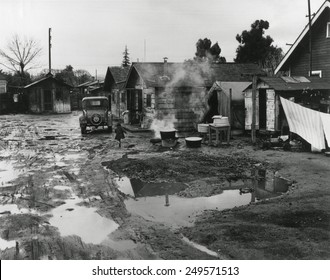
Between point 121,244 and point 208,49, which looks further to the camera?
point 208,49

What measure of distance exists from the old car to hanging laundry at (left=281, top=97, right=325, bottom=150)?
35.5ft

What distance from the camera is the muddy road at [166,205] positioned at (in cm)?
559

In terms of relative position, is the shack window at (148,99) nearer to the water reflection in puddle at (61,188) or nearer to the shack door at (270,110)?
the shack door at (270,110)

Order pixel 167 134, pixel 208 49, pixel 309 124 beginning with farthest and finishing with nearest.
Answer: pixel 208 49 → pixel 167 134 → pixel 309 124

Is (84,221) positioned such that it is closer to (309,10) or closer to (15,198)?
(15,198)

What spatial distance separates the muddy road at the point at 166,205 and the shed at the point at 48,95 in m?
26.5

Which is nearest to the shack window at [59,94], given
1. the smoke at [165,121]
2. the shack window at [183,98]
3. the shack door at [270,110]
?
the smoke at [165,121]

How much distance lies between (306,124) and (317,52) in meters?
8.41

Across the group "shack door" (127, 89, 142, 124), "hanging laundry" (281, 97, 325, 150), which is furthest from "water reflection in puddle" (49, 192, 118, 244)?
"shack door" (127, 89, 142, 124)

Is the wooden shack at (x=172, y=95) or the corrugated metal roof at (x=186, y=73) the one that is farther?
the corrugated metal roof at (x=186, y=73)

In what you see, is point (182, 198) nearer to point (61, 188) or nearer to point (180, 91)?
point (61, 188)

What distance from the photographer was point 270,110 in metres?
17.5

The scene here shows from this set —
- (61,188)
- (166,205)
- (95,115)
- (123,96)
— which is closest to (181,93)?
(95,115)

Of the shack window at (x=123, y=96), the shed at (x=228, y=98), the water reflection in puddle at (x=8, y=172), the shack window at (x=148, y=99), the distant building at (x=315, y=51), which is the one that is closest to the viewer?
the water reflection in puddle at (x=8, y=172)
